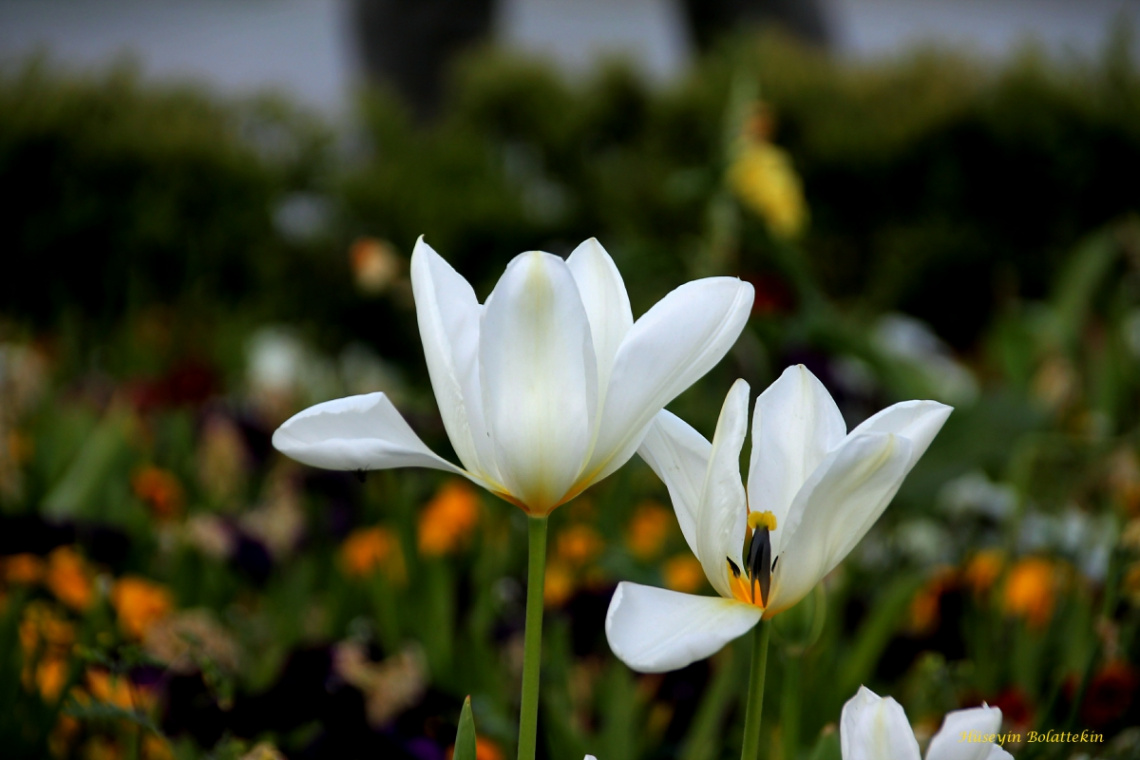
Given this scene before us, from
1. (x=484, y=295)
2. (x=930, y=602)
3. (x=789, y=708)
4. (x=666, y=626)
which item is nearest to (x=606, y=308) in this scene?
(x=666, y=626)

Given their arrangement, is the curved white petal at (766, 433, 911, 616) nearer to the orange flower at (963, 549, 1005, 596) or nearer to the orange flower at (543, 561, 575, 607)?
the orange flower at (543, 561, 575, 607)

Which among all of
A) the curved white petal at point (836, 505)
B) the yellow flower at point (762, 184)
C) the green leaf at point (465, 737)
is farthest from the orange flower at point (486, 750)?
the yellow flower at point (762, 184)

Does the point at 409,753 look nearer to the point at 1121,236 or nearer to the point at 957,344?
the point at 1121,236

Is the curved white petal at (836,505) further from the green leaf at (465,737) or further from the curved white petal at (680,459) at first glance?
the green leaf at (465,737)

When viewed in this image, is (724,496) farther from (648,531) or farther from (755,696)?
(648,531)

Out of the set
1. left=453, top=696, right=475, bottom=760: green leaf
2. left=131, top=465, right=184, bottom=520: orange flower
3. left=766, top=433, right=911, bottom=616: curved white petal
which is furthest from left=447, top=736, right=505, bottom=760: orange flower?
left=131, top=465, right=184, bottom=520: orange flower

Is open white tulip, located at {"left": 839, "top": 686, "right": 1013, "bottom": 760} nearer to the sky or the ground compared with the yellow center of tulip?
nearer to the ground
